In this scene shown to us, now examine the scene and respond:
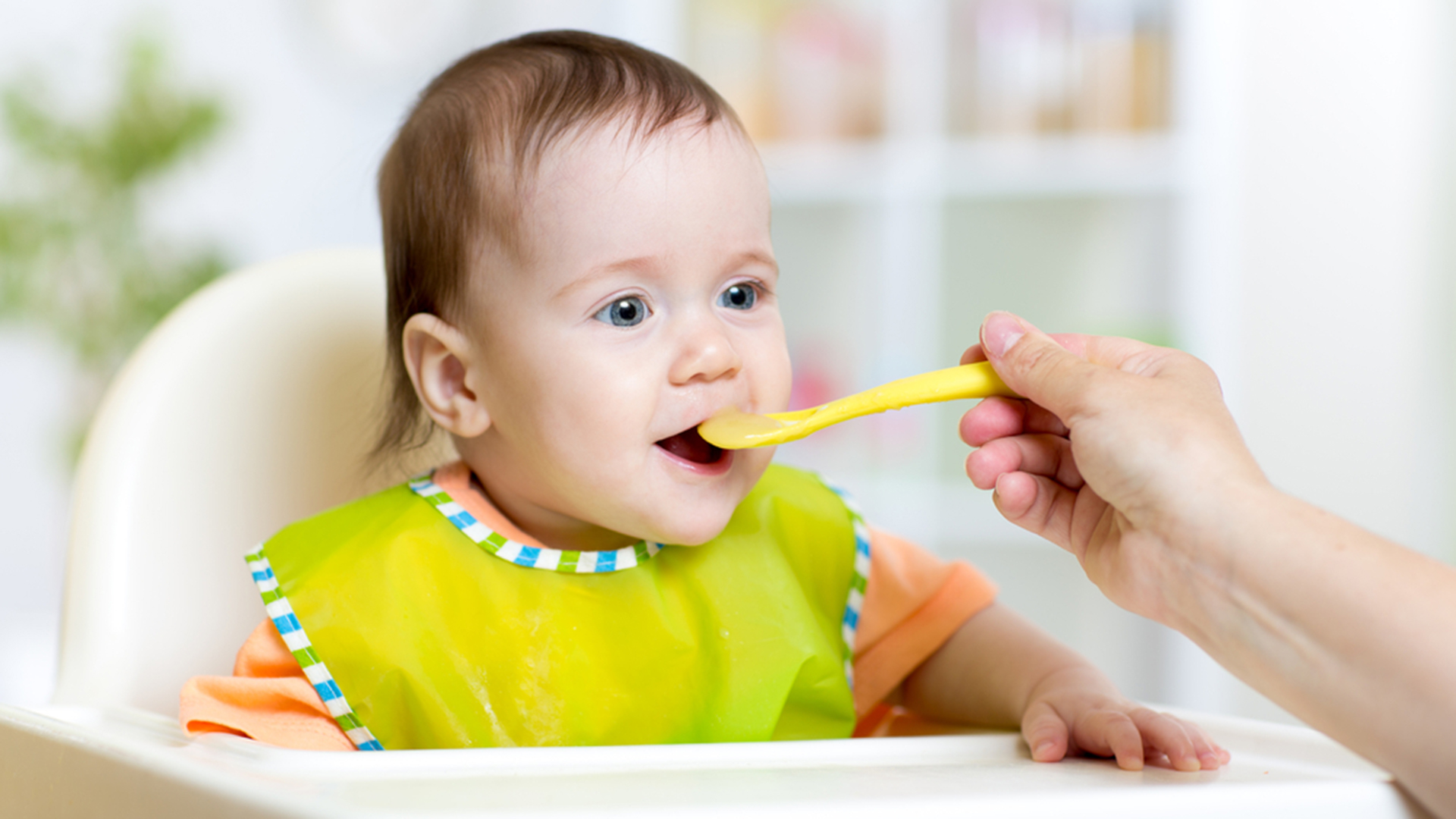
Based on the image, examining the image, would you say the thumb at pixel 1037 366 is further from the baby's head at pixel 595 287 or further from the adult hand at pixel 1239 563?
the baby's head at pixel 595 287

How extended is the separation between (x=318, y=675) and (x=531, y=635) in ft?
0.39

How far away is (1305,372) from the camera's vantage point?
2.42 meters

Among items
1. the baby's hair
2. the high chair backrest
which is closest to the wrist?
the baby's hair

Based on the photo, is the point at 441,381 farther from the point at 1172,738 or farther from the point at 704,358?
the point at 1172,738

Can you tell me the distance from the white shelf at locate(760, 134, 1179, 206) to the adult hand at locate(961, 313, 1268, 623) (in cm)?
169

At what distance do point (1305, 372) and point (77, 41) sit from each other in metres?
2.68

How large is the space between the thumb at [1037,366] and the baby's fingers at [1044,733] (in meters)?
0.17

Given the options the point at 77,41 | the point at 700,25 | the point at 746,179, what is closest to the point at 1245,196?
the point at 700,25

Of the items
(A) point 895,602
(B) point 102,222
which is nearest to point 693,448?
(A) point 895,602

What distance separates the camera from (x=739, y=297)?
0.77m

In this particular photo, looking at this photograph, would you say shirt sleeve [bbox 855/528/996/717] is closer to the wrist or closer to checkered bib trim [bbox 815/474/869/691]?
checkered bib trim [bbox 815/474/869/691]

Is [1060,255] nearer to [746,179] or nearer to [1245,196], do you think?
[1245,196]

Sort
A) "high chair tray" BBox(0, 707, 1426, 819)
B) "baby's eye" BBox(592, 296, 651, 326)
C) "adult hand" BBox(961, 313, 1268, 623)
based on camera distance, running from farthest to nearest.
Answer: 1. "baby's eye" BBox(592, 296, 651, 326)
2. "adult hand" BBox(961, 313, 1268, 623)
3. "high chair tray" BBox(0, 707, 1426, 819)

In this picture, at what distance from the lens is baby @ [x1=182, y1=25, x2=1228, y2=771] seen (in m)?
0.70
